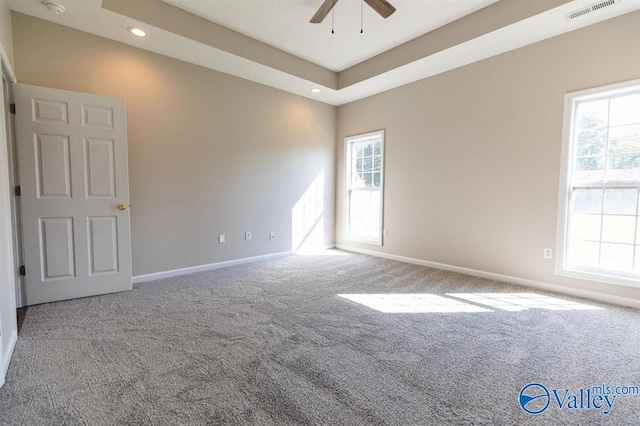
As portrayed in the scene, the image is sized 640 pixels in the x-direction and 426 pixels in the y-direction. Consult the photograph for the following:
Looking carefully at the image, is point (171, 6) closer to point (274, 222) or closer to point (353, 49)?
point (353, 49)

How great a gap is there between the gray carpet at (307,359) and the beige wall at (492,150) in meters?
0.83

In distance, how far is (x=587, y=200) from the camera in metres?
3.09

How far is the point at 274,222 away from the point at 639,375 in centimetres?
418

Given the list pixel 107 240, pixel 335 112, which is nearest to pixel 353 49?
pixel 335 112

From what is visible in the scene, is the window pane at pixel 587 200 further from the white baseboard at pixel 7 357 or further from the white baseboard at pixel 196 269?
the white baseboard at pixel 7 357

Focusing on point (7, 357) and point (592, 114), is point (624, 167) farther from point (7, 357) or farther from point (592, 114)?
point (7, 357)

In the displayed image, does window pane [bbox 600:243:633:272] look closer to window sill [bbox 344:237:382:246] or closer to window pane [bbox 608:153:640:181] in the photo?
window pane [bbox 608:153:640:181]

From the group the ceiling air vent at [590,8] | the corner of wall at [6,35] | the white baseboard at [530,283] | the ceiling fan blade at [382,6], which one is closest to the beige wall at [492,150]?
the white baseboard at [530,283]

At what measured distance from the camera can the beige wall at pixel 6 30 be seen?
2320 mm

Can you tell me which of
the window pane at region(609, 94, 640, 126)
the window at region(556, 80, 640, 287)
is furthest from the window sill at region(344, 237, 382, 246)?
the window pane at region(609, 94, 640, 126)

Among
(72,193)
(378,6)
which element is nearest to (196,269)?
(72,193)

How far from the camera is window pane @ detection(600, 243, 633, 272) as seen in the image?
288cm

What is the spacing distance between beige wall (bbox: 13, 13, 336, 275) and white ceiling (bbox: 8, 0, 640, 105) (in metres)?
0.23

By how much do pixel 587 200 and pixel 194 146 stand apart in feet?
15.6
